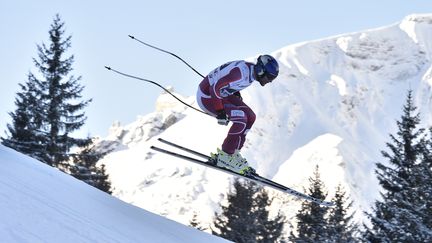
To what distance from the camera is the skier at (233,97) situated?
8867 mm

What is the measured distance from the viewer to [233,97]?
9.46 m

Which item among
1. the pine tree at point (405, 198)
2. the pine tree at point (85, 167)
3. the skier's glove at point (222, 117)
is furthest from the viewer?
the pine tree at point (85, 167)

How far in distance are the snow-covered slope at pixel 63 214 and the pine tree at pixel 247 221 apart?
17713 millimetres

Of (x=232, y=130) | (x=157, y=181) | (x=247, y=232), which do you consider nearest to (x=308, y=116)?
(x=157, y=181)

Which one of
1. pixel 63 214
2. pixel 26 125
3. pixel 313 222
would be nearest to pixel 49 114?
pixel 26 125

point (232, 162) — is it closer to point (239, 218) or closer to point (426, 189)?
point (426, 189)

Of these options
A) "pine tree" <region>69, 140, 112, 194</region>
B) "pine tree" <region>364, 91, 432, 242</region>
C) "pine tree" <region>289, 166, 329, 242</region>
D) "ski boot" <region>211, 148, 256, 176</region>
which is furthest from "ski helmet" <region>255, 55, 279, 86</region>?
"pine tree" <region>69, 140, 112, 194</region>

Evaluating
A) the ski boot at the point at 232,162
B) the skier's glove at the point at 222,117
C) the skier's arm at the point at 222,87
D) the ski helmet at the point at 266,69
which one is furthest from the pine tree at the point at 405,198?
the ski helmet at the point at 266,69

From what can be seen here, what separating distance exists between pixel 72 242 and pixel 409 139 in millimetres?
18351

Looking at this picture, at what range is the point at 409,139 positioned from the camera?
2155cm

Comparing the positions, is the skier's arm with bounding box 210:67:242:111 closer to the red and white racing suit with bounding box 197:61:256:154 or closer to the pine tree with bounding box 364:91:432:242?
the red and white racing suit with bounding box 197:61:256:154

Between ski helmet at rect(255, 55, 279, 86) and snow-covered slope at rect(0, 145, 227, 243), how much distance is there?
2351mm

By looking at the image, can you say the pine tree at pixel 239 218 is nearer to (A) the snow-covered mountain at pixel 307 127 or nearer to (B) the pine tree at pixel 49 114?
(B) the pine tree at pixel 49 114

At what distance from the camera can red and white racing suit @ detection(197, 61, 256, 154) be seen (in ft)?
29.4
